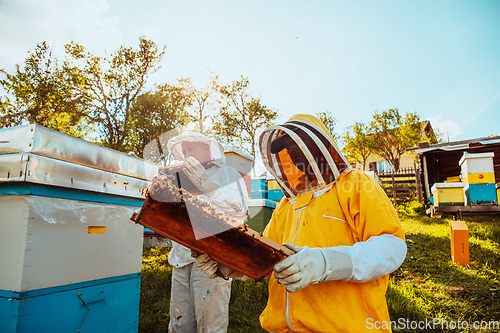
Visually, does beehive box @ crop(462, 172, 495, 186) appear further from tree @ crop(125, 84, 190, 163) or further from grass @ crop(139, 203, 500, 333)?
tree @ crop(125, 84, 190, 163)

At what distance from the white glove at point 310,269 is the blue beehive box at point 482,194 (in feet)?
20.5

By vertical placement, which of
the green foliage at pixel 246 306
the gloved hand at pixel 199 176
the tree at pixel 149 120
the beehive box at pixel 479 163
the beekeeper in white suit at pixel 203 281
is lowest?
the green foliage at pixel 246 306

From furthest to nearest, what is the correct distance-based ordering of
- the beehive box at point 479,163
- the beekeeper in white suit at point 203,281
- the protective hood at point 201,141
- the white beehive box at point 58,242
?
1. the beehive box at point 479,163
2. the protective hood at point 201,141
3. the beekeeper in white suit at point 203,281
4. the white beehive box at point 58,242

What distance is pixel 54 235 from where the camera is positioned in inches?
69.3

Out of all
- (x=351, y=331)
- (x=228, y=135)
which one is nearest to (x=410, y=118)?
(x=228, y=135)

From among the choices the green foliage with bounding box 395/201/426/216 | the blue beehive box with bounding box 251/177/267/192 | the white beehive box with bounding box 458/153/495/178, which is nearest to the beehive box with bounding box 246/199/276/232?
the blue beehive box with bounding box 251/177/267/192

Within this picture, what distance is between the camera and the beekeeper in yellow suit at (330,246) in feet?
3.78

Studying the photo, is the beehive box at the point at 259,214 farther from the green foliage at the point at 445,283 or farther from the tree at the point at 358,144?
the tree at the point at 358,144

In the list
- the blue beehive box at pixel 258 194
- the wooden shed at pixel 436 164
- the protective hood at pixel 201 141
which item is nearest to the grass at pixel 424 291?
the protective hood at pixel 201 141

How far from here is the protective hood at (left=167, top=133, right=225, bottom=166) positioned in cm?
294

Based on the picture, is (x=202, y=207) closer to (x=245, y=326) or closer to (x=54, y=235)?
(x=54, y=235)

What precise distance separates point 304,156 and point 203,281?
1.53 metres

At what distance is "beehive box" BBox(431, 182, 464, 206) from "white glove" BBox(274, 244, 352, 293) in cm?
703

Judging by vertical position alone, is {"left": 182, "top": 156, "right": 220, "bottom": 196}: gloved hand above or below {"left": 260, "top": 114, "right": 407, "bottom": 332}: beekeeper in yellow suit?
above
